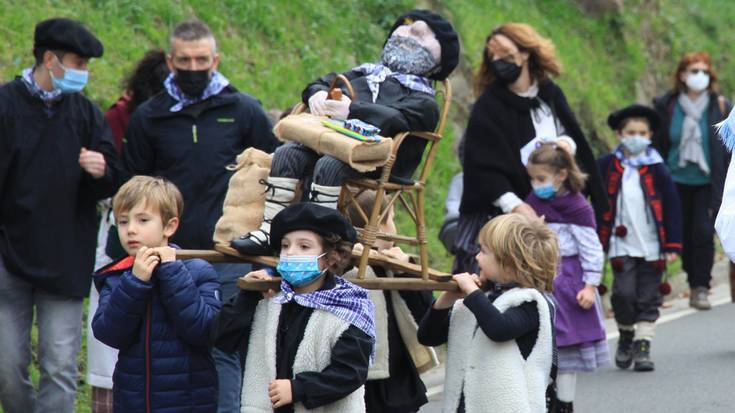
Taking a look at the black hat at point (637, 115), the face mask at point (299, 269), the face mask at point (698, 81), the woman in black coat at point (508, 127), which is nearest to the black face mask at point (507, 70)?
the woman in black coat at point (508, 127)

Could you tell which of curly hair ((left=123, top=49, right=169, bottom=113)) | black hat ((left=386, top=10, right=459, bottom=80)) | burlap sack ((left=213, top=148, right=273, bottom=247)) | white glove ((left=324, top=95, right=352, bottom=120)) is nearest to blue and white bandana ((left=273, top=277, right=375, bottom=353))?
burlap sack ((left=213, top=148, right=273, bottom=247))

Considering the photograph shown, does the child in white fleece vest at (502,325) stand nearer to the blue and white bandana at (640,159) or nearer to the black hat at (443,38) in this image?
the black hat at (443,38)

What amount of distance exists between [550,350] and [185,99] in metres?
2.73

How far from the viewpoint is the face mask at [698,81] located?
12.5 m

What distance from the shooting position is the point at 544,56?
28.3 ft

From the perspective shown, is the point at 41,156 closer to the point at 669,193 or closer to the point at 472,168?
the point at 472,168

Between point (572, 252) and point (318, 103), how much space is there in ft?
8.47

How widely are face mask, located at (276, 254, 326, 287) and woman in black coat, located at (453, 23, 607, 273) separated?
3277 millimetres

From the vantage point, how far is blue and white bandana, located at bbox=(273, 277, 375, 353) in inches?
210

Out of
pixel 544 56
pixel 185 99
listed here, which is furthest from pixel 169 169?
pixel 544 56

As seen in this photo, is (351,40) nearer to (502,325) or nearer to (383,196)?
(383,196)

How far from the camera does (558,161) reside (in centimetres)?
834

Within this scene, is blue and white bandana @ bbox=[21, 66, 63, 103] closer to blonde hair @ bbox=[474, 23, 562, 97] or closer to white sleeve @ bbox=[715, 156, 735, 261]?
blonde hair @ bbox=[474, 23, 562, 97]

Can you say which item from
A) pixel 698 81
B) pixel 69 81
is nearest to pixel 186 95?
pixel 69 81
